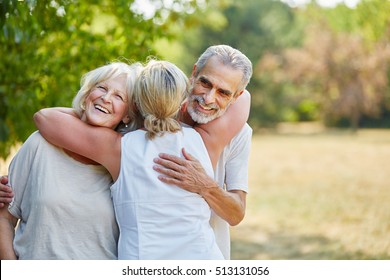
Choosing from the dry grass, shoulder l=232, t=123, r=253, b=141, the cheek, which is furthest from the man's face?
the dry grass

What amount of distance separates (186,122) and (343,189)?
12.7 meters

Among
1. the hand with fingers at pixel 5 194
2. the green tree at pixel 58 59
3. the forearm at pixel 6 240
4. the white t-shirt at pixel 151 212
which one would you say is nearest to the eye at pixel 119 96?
the white t-shirt at pixel 151 212

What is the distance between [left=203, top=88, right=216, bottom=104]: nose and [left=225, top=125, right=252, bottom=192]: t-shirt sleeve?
0.31 meters

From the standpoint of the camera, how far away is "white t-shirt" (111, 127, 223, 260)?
2.67m

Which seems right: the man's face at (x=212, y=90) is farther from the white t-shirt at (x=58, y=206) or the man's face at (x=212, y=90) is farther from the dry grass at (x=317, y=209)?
the dry grass at (x=317, y=209)

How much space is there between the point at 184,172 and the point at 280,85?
38.9 metres

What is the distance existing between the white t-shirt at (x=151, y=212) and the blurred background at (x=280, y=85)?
85 centimetres

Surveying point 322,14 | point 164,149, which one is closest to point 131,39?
point 164,149

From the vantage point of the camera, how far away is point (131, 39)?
18.0 ft

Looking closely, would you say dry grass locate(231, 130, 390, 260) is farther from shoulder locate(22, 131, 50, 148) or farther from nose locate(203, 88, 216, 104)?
shoulder locate(22, 131, 50, 148)

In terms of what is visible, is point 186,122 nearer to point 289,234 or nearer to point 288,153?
point 289,234

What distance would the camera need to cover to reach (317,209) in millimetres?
12750

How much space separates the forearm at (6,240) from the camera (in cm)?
277

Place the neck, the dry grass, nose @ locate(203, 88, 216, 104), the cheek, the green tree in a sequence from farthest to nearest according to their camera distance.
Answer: the dry grass → the green tree → the neck → nose @ locate(203, 88, 216, 104) → the cheek
